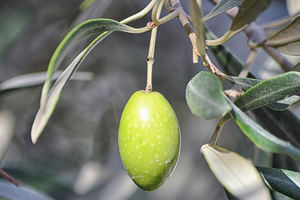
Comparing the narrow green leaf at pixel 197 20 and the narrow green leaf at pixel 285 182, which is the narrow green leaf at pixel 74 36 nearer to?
the narrow green leaf at pixel 197 20

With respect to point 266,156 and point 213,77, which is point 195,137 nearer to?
point 266,156

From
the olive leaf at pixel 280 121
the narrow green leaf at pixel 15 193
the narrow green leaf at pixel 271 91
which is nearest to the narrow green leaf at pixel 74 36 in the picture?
the narrow green leaf at pixel 271 91

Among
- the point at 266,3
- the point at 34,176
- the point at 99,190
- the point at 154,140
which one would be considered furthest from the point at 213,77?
the point at 99,190

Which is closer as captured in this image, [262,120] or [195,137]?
[262,120]

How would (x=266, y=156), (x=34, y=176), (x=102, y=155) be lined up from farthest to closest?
(x=102, y=155), (x=34, y=176), (x=266, y=156)

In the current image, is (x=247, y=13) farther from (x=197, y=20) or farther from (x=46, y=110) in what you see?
(x=46, y=110)

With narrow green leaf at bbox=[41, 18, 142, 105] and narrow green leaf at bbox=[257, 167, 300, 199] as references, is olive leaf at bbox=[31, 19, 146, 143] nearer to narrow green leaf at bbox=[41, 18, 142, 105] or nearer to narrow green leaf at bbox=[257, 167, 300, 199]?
narrow green leaf at bbox=[41, 18, 142, 105]
